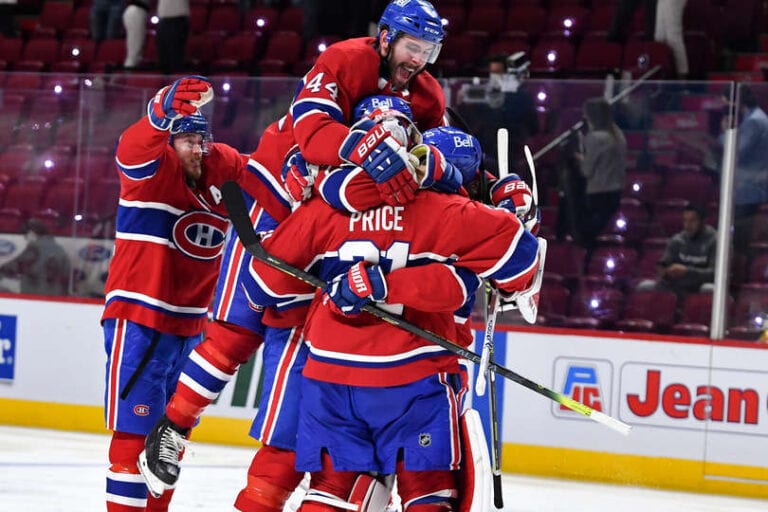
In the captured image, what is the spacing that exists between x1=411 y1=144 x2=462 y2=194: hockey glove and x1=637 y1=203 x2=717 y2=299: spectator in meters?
3.14

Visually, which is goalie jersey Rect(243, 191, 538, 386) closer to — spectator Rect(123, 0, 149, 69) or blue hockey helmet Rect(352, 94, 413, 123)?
blue hockey helmet Rect(352, 94, 413, 123)

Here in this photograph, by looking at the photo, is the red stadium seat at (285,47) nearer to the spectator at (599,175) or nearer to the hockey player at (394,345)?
the spectator at (599,175)

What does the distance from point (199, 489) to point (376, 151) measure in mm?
2704

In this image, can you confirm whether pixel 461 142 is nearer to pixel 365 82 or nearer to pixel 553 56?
pixel 365 82

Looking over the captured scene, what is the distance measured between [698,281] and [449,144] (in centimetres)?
312

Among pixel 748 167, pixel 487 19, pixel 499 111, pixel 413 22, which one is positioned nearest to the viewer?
pixel 413 22

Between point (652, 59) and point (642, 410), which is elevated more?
point (652, 59)

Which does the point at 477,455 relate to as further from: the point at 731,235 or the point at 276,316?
the point at 731,235

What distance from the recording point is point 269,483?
316 cm

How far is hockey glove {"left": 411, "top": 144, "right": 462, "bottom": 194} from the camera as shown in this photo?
277 centimetres

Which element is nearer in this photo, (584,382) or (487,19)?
(584,382)

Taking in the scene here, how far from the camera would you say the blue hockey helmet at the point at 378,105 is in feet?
10.2

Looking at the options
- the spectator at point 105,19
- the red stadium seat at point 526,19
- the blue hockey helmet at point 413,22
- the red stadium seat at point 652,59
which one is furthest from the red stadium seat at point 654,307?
the spectator at point 105,19

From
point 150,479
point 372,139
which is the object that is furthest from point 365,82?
point 150,479
